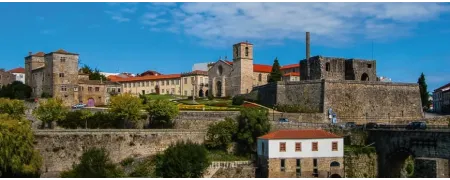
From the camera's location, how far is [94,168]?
37406 mm

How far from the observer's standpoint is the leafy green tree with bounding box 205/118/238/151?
44.2 m

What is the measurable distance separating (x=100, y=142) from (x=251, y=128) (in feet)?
38.9

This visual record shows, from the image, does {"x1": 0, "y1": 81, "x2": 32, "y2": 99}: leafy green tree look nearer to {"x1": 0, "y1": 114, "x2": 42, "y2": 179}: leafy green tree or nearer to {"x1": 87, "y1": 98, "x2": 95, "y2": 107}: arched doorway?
{"x1": 87, "y1": 98, "x2": 95, "y2": 107}: arched doorway

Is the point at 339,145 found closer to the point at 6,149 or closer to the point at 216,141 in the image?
the point at 216,141

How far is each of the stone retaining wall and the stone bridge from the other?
1463 centimetres

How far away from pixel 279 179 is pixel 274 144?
3753mm

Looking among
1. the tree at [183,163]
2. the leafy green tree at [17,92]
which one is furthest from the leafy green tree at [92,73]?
the tree at [183,163]

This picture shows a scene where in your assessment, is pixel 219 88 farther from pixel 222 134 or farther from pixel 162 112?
pixel 222 134

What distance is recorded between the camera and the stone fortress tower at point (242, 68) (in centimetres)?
7694

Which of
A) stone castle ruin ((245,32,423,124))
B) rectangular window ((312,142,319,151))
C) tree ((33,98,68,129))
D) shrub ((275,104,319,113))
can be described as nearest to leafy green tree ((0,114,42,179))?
tree ((33,98,68,129))

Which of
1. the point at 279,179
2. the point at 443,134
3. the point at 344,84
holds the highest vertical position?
the point at 344,84

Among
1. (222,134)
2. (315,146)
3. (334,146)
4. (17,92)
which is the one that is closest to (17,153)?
(222,134)

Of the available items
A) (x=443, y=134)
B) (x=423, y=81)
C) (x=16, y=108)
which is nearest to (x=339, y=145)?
(x=443, y=134)

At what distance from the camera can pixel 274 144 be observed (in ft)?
128
